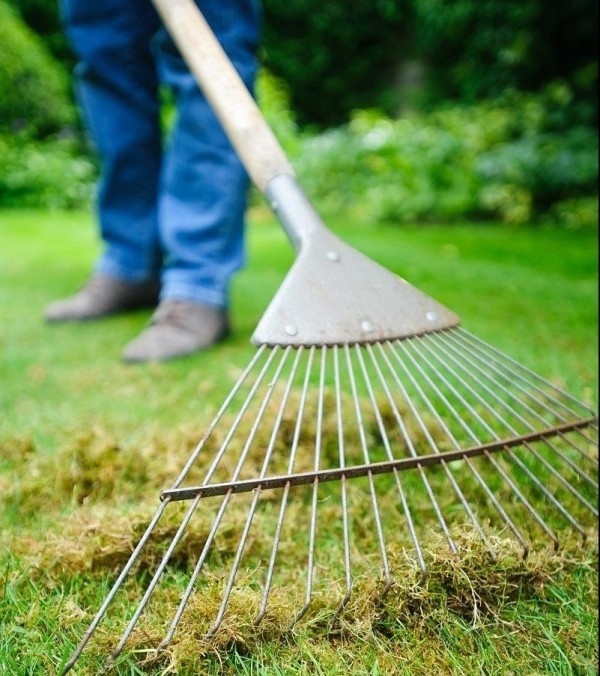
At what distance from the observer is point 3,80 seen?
6137 millimetres

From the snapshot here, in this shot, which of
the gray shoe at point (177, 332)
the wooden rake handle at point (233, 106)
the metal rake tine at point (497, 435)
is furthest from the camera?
the gray shoe at point (177, 332)

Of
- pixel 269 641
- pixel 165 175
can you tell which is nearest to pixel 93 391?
pixel 165 175

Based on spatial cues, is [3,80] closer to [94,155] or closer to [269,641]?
[94,155]

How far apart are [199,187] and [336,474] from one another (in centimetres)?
120

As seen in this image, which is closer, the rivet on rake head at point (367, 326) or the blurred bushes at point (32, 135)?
the rivet on rake head at point (367, 326)

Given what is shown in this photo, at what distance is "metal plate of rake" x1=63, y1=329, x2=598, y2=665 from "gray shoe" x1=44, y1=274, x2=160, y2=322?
1.02 m

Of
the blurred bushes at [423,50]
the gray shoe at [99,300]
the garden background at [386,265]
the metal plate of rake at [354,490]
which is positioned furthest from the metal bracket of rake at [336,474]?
the blurred bushes at [423,50]

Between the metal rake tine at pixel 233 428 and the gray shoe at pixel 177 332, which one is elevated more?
the metal rake tine at pixel 233 428

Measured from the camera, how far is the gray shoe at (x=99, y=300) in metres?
2.09

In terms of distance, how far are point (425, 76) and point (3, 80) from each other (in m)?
6.15

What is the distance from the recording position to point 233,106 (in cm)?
120

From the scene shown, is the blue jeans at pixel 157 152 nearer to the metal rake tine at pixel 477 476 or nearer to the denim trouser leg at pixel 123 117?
the denim trouser leg at pixel 123 117

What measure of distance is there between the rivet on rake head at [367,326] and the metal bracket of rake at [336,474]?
0.19 m

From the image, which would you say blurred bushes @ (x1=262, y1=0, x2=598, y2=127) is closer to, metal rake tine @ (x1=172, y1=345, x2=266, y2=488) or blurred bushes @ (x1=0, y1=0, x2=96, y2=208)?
blurred bushes @ (x1=0, y1=0, x2=96, y2=208)
